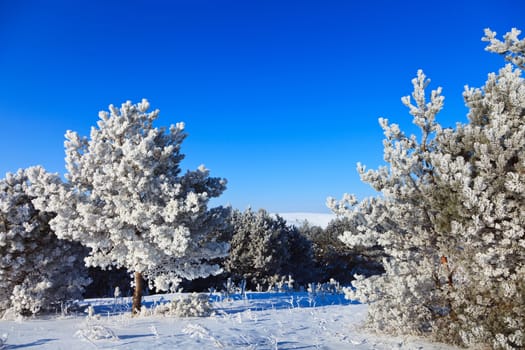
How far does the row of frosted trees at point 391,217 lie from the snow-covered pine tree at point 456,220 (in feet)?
0.08

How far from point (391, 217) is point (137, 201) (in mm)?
6394

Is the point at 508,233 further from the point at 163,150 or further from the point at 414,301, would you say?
the point at 163,150

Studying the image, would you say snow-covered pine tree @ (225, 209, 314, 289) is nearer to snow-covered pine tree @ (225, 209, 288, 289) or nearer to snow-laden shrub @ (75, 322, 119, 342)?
snow-covered pine tree @ (225, 209, 288, 289)

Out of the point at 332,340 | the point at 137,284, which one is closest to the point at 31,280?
the point at 137,284

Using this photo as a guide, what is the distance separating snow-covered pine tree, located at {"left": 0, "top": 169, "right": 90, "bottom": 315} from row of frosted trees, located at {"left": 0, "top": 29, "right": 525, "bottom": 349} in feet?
0.12

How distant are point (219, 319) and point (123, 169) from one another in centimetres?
458

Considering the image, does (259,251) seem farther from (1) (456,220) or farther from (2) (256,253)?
(1) (456,220)

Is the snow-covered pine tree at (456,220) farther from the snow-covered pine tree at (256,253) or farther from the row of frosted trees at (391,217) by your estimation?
the snow-covered pine tree at (256,253)

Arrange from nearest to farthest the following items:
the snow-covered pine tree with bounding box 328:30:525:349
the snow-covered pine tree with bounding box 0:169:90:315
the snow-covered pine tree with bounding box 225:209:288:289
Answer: the snow-covered pine tree with bounding box 328:30:525:349
the snow-covered pine tree with bounding box 0:169:90:315
the snow-covered pine tree with bounding box 225:209:288:289

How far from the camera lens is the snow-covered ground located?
23.0 ft

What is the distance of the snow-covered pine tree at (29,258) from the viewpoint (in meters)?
11.0

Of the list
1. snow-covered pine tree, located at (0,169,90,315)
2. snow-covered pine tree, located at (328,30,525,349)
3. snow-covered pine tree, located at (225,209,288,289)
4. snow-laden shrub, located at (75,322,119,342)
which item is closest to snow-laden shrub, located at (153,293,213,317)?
snow-laden shrub, located at (75,322,119,342)

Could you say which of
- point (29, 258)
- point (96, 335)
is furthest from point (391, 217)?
point (29, 258)

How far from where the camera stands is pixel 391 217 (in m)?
8.27
